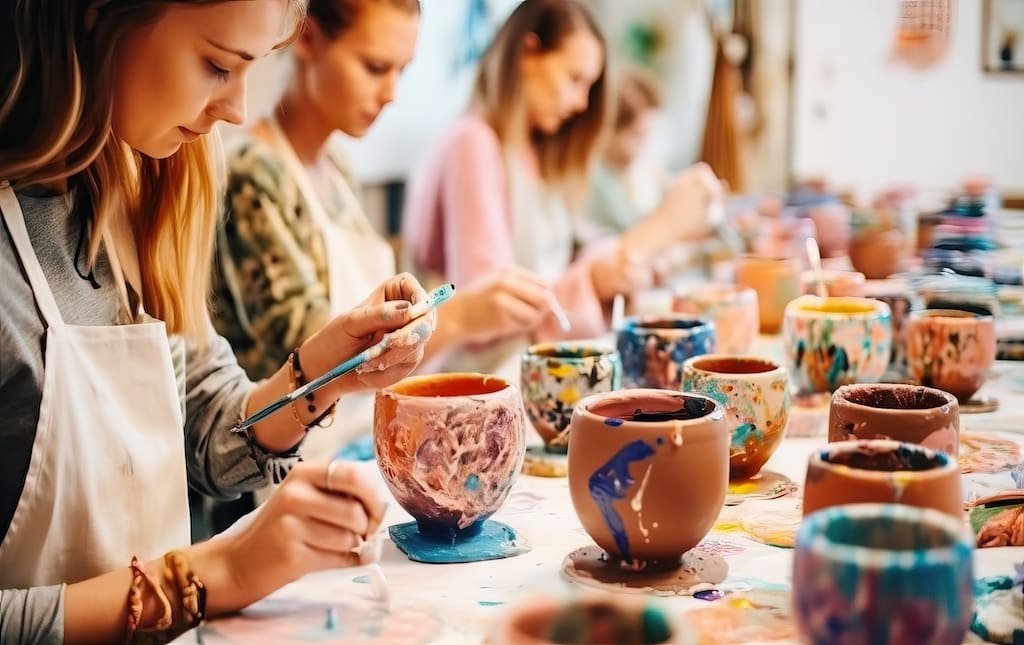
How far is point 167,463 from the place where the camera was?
1.05m

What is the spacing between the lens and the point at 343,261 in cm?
196

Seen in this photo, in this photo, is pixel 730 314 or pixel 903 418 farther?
pixel 730 314

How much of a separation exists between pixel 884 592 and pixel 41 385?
2.31 ft

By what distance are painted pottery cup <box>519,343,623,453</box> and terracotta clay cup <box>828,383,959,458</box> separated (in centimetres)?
31

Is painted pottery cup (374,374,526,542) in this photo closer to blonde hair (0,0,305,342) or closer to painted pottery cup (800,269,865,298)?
blonde hair (0,0,305,342)

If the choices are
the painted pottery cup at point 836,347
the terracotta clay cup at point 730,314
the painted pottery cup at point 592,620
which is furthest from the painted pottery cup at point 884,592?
the terracotta clay cup at point 730,314

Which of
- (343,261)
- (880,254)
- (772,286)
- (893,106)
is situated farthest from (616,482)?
(893,106)

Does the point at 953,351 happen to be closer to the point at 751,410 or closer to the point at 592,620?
the point at 751,410

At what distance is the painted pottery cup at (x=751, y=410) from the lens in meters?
1.07

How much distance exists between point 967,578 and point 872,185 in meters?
4.53

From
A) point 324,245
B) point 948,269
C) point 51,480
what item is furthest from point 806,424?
point 324,245

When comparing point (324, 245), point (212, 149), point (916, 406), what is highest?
point (212, 149)

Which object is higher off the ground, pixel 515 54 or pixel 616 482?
pixel 515 54

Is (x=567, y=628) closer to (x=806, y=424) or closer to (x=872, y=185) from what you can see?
(x=806, y=424)
